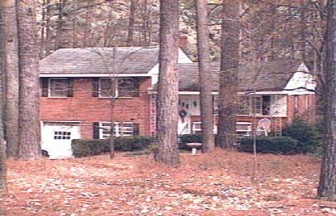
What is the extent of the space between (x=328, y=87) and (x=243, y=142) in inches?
635

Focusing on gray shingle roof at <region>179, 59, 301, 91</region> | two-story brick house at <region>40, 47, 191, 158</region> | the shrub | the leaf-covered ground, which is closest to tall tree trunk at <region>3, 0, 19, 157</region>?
the leaf-covered ground

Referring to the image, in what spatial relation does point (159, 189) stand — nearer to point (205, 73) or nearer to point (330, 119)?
point (330, 119)

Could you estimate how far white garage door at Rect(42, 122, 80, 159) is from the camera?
111 feet

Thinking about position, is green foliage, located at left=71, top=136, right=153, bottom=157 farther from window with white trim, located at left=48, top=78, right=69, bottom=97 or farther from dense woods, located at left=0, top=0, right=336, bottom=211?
window with white trim, located at left=48, top=78, right=69, bottom=97

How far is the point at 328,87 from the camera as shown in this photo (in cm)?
1102

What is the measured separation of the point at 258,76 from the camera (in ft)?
73.6

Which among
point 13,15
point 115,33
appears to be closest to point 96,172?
point 13,15

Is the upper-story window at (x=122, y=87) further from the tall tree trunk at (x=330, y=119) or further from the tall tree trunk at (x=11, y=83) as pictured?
the tall tree trunk at (x=330, y=119)

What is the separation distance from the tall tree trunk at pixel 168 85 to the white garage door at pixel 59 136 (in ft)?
55.3

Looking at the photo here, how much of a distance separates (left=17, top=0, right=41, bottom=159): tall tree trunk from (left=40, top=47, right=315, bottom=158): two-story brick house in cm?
1388

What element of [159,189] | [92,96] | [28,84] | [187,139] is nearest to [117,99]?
[92,96]

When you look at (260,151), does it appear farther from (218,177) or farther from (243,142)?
(218,177)

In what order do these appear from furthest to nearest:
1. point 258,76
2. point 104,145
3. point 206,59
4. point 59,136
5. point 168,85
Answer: point 59,136 → point 104,145 → point 206,59 → point 258,76 → point 168,85

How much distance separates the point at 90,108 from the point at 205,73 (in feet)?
37.5
